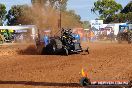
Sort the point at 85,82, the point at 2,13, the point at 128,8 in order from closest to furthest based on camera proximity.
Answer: the point at 85,82, the point at 2,13, the point at 128,8

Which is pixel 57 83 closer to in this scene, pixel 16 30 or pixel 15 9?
pixel 16 30

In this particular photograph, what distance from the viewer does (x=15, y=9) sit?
102 m

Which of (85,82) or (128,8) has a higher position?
(85,82)

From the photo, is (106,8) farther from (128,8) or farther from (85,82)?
(85,82)

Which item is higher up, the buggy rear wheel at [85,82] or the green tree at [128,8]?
the buggy rear wheel at [85,82]

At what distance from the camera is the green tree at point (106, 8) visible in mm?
109812

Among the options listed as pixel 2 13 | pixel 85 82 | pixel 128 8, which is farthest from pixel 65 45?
pixel 128 8

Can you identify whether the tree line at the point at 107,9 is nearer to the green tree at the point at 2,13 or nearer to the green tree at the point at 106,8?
the green tree at the point at 106,8

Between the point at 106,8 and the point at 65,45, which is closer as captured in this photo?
the point at 65,45

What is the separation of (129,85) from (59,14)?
121ft

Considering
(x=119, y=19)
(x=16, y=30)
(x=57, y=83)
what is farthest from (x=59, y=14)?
(x=119, y=19)

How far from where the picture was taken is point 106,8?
11144cm

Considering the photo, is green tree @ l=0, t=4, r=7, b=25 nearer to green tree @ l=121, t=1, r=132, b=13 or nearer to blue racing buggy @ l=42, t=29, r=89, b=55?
green tree @ l=121, t=1, r=132, b=13

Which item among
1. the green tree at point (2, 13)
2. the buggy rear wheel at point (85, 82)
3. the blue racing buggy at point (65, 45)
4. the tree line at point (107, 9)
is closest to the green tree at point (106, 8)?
the tree line at point (107, 9)
